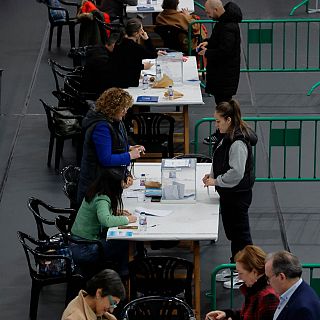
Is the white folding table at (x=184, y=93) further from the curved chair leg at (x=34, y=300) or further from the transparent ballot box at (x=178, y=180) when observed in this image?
the curved chair leg at (x=34, y=300)

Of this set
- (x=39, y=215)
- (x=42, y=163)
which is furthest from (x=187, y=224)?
(x=42, y=163)

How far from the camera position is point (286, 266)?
8797mm

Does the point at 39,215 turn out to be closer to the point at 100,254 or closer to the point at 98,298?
the point at 100,254

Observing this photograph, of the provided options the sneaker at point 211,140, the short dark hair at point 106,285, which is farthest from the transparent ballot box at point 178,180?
the short dark hair at point 106,285

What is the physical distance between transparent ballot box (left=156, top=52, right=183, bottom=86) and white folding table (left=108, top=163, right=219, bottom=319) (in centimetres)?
366

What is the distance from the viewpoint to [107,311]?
9.95 metres

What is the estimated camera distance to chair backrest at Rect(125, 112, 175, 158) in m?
15.0

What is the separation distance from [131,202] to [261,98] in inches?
273

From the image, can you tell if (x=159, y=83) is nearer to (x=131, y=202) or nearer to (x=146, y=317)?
(x=131, y=202)

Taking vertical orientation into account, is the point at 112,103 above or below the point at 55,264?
above

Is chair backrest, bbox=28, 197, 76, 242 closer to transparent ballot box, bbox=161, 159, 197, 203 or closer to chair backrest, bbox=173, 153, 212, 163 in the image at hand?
transparent ballot box, bbox=161, 159, 197, 203

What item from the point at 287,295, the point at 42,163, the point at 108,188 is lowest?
the point at 42,163

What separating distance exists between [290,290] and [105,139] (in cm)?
405

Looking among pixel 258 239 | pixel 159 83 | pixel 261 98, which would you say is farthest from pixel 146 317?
pixel 261 98
